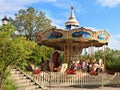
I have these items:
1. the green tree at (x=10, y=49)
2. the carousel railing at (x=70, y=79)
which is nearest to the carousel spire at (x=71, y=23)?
the carousel railing at (x=70, y=79)

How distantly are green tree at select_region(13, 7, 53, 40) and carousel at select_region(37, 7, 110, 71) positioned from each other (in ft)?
59.3

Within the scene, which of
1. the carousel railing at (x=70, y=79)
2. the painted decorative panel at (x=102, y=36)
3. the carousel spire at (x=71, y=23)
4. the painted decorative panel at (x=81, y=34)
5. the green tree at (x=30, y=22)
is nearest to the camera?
the carousel railing at (x=70, y=79)

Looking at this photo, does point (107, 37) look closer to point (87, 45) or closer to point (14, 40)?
point (87, 45)

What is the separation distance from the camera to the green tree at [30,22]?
49.5 metres

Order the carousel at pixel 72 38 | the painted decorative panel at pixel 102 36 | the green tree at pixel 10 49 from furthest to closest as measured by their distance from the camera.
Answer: the painted decorative panel at pixel 102 36
the carousel at pixel 72 38
the green tree at pixel 10 49

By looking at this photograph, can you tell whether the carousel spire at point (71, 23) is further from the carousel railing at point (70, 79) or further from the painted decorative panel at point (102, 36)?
the carousel railing at point (70, 79)

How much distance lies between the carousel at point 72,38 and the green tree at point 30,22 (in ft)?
59.3

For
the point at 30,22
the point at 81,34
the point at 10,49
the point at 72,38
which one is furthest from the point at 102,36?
the point at 30,22

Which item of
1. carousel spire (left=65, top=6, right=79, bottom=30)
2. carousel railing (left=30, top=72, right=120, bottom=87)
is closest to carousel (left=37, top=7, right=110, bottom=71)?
carousel spire (left=65, top=6, right=79, bottom=30)

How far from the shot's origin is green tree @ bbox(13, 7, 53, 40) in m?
49.5

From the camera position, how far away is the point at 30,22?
4950 cm

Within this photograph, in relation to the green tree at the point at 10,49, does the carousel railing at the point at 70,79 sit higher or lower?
lower

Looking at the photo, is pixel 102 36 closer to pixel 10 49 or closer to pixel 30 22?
pixel 10 49

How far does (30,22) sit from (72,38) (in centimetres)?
2350
